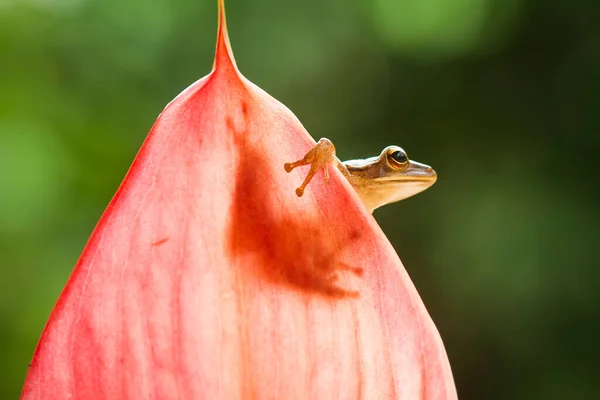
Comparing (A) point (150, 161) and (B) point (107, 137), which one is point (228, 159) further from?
(B) point (107, 137)

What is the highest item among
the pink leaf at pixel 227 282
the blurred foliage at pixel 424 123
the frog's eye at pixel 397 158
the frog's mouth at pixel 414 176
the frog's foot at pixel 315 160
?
the blurred foliage at pixel 424 123

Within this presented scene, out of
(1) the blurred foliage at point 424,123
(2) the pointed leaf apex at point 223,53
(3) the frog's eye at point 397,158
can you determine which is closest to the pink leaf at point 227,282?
(2) the pointed leaf apex at point 223,53

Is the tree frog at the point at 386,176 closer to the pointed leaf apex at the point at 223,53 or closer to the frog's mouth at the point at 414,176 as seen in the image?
the frog's mouth at the point at 414,176

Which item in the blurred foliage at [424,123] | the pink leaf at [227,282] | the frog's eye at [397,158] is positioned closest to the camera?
the pink leaf at [227,282]

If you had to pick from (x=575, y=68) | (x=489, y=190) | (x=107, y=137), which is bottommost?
(x=489, y=190)

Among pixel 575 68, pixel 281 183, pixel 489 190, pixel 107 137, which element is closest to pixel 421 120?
pixel 489 190
